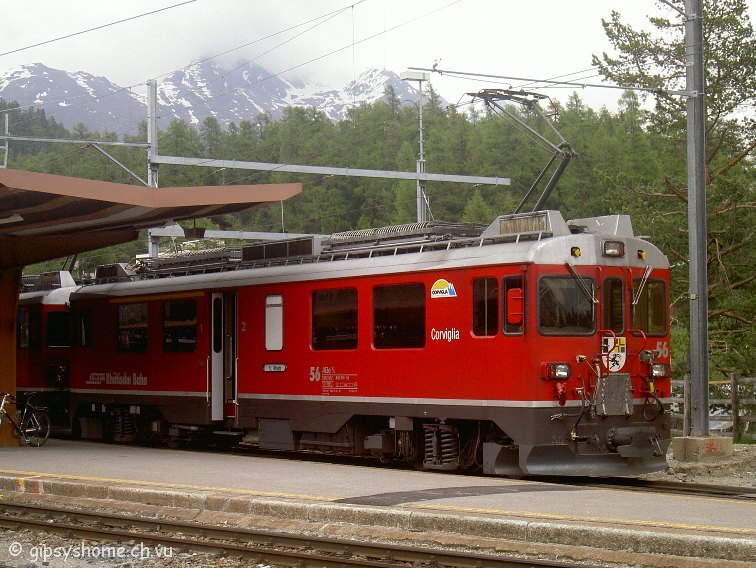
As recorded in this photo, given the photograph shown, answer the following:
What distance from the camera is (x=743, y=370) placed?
26.1 m

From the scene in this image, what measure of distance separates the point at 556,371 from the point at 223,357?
21.1 ft

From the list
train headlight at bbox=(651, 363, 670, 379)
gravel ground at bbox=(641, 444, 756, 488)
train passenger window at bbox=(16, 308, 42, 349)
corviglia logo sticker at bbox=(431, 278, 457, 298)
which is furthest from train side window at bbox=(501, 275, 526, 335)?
train passenger window at bbox=(16, 308, 42, 349)

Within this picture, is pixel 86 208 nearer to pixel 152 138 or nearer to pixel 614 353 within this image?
pixel 614 353

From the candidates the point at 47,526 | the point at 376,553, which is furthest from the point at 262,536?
the point at 47,526

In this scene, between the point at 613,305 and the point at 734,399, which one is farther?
the point at 734,399

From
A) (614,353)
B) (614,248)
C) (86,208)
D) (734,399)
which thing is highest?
(86,208)

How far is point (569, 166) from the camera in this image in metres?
66.3

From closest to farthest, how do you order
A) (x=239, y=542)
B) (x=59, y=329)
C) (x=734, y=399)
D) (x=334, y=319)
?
(x=239, y=542) → (x=334, y=319) → (x=734, y=399) → (x=59, y=329)

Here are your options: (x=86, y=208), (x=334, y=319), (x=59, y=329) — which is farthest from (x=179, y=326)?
(x=59, y=329)

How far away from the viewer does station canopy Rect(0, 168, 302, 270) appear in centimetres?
1527

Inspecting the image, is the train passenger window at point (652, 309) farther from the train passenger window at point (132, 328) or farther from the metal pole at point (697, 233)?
the train passenger window at point (132, 328)

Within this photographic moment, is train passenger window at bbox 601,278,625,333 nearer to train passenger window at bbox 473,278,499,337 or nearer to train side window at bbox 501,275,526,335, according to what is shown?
train side window at bbox 501,275,526,335

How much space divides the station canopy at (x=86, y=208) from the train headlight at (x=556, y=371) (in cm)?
510

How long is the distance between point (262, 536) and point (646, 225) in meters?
17.6
